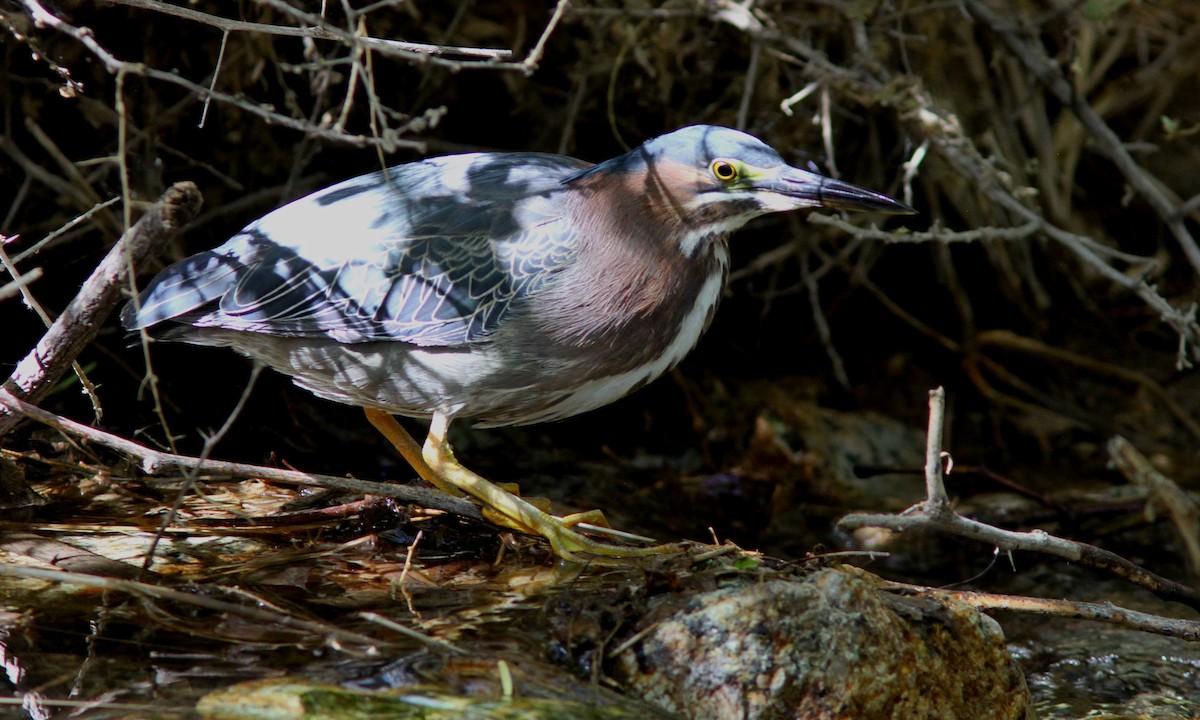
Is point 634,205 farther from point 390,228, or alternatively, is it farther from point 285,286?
point 285,286

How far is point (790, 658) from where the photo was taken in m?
2.62

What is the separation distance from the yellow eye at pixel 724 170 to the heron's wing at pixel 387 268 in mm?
479

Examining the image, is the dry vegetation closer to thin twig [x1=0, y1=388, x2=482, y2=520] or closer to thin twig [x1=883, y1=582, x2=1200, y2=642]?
thin twig [x1=0, y1=388, x2=482, y2=520]

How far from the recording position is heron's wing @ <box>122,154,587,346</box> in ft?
11.7

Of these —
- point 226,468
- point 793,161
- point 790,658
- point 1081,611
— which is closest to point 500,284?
point 226,468

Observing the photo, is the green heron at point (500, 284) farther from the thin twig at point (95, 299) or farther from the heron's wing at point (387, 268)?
the thin twig at point (95, 299)

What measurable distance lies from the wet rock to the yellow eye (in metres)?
1.30

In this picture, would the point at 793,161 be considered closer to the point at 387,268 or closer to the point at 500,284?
the point at 500,284

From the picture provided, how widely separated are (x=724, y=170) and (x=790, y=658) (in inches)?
60.7

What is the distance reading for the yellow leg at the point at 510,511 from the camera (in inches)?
134

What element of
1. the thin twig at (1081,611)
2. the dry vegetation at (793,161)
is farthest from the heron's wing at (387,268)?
the thin twig at (1081,611)

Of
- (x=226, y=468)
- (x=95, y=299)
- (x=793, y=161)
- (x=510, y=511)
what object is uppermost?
(x=793, y=161)

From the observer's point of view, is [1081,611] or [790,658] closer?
[790,658]

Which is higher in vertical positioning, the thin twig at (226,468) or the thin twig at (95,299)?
the thin twig at (95,299)
